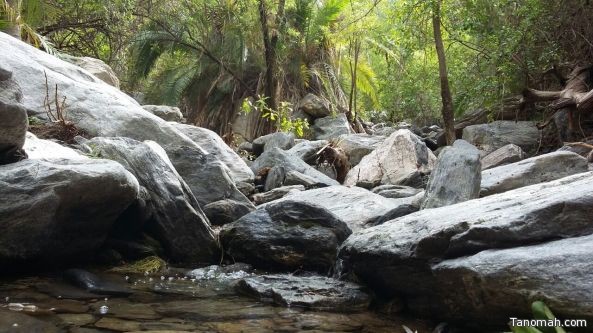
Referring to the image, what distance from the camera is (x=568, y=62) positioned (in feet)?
34.2

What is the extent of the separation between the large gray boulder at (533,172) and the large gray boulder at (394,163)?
2.49 m

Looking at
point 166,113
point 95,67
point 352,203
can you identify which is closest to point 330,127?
point 166,113

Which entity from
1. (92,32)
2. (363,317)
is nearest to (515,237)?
(363,317)

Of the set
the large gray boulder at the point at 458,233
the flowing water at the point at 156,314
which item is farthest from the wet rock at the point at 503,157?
the flowing water at the point at 156,314

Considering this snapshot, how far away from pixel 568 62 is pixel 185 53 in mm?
Answer: 11805

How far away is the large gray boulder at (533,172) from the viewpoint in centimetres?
659

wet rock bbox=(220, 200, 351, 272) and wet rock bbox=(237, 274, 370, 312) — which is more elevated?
wet rock bbox=(220, 200, 351, 272)

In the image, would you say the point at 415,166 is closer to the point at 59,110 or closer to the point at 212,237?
the point at 212,237

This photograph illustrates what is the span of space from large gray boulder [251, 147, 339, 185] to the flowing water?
15.6 ft

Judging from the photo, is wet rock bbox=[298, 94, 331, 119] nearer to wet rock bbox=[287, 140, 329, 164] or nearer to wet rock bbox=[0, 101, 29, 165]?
wet rock bbox=[287, 140, 329, 164]

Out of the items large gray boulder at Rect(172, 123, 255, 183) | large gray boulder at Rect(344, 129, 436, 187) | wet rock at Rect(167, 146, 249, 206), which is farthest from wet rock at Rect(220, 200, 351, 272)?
large gray boulder at Rect(344, 129, 436, 187)

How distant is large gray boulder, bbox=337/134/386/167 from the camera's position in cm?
1167

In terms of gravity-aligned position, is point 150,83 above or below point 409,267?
above

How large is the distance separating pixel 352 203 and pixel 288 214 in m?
1.27
